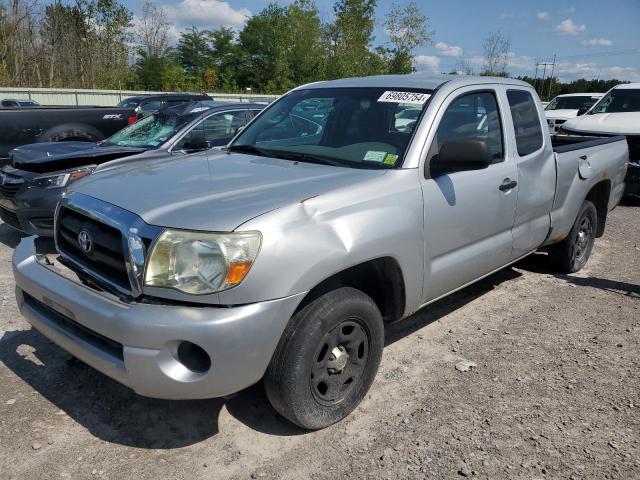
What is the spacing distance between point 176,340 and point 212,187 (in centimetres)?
89

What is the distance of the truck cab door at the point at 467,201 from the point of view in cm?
335

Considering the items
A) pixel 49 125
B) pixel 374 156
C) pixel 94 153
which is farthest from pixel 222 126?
pixel 374 156

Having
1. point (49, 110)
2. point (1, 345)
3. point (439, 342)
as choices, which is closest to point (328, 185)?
point (439, 342)

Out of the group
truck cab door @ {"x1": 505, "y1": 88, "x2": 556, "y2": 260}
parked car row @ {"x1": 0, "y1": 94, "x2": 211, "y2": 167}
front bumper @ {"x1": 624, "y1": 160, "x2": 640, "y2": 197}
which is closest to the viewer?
truck cab door @ {"x1": 505, "y1": 88, "x2": 556, "y2": 260}

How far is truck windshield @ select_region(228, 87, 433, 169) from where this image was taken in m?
3.45

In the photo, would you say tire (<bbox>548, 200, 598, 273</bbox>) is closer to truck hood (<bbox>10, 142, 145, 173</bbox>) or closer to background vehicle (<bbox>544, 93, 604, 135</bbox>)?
truck hood (<bbox>10, 142, 145, 173</bbox>)

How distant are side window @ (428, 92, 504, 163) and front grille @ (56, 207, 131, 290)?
74.6 inches

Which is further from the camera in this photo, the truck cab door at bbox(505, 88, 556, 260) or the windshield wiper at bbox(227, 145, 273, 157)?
the truck cab door at bbox(505, 88, 556, 260)

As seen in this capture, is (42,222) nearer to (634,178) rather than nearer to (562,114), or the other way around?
(634,178)

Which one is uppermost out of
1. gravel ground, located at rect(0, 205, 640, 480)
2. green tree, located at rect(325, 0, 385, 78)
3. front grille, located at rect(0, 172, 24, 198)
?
green tree, located at rect(325, 0, 385, 78)

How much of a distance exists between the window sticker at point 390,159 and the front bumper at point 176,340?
1.14 metres

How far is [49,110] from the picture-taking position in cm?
803

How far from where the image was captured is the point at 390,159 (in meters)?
3.33

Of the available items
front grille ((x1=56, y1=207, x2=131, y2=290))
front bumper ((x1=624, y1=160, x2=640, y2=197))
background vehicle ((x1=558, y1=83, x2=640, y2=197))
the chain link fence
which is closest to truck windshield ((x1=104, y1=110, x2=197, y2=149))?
front grille ((x1=56, y1=207, x2=131, y2=290))
